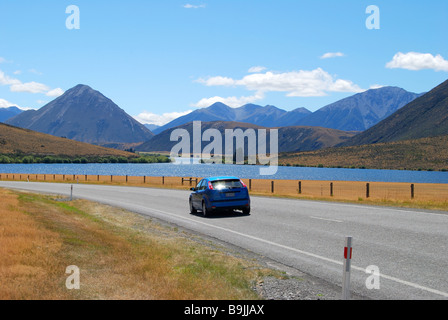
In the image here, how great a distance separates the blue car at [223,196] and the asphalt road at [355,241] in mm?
463

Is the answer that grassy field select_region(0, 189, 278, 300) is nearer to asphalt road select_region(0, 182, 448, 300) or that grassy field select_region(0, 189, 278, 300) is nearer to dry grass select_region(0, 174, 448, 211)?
asphalt road select_region(0, 182, 448, 300)

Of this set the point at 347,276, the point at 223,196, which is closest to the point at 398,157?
the point at 223,196

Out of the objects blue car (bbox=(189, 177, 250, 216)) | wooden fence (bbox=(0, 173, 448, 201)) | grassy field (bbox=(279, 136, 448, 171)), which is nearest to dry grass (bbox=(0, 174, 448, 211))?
wooden fence (bbox=(0, 173, 448, 201))

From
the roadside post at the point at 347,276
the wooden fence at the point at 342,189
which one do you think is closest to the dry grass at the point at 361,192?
the wooden fence at the point at 342,189

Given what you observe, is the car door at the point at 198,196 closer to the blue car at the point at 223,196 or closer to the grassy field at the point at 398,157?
the blue car at the point at 223,196

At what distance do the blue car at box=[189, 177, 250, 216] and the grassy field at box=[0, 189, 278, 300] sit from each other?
5680 mm

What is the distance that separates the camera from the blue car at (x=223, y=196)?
1832 cm

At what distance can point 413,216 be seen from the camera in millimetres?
16922

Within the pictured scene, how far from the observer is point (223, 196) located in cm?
1836
